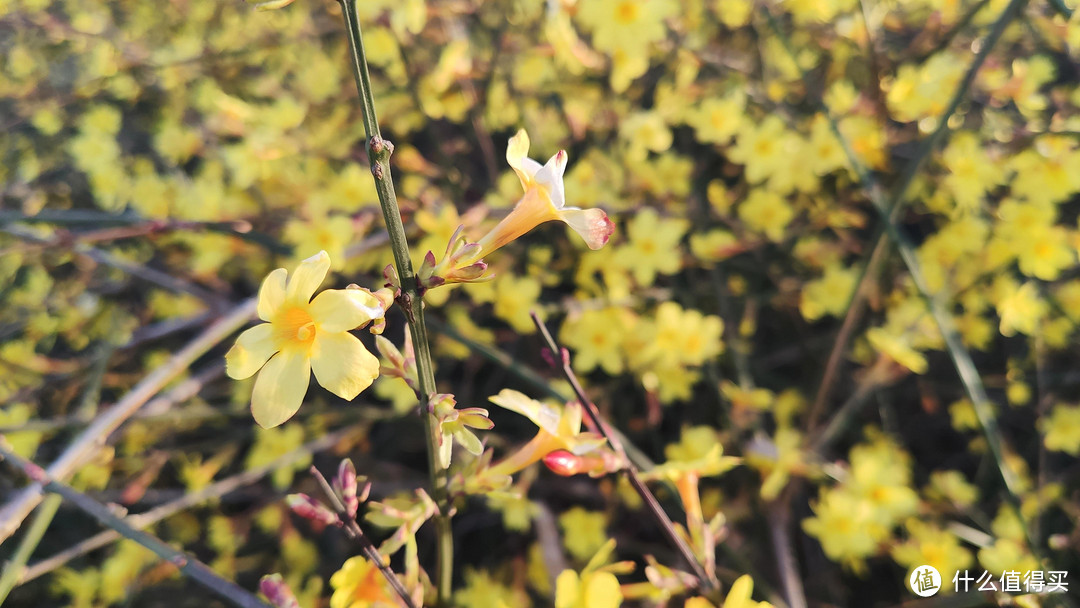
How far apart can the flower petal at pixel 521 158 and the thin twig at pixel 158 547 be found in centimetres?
70

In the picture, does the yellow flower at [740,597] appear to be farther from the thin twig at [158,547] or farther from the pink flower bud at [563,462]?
the thin twig at [158,547]

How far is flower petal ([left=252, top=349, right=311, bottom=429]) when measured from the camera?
0.65 metres

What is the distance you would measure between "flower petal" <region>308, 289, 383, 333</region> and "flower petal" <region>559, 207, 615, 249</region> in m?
0.26

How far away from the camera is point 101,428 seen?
1149mm

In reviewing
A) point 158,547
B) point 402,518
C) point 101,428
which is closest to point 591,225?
point 402,518

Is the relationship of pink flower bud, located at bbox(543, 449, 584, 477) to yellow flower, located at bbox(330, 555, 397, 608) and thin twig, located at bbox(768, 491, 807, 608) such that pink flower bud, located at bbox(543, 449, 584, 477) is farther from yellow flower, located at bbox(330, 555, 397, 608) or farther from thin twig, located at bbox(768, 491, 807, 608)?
thin twig, located at bbox(768, 491, 807, 608)

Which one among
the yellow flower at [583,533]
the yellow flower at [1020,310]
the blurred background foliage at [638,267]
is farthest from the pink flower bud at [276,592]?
the yellow flower at [1020,310]

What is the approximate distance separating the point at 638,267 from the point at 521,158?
1.08m

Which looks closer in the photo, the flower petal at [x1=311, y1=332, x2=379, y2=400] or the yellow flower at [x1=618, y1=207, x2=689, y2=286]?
the flower petal at [x1=311, y1=332, x2=379, y2=400]

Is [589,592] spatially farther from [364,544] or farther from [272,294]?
[272,294]

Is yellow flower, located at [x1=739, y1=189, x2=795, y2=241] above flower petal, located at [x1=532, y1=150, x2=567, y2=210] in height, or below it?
below

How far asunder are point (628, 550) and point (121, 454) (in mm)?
1781

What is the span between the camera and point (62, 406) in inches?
81.3

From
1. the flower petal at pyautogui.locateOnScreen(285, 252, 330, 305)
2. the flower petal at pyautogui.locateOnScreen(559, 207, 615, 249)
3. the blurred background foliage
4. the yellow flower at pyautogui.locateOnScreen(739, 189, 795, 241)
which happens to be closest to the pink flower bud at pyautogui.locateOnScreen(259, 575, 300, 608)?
the flower petal at pyautogui.locateOnScreen(285, 252, 330, 305)
